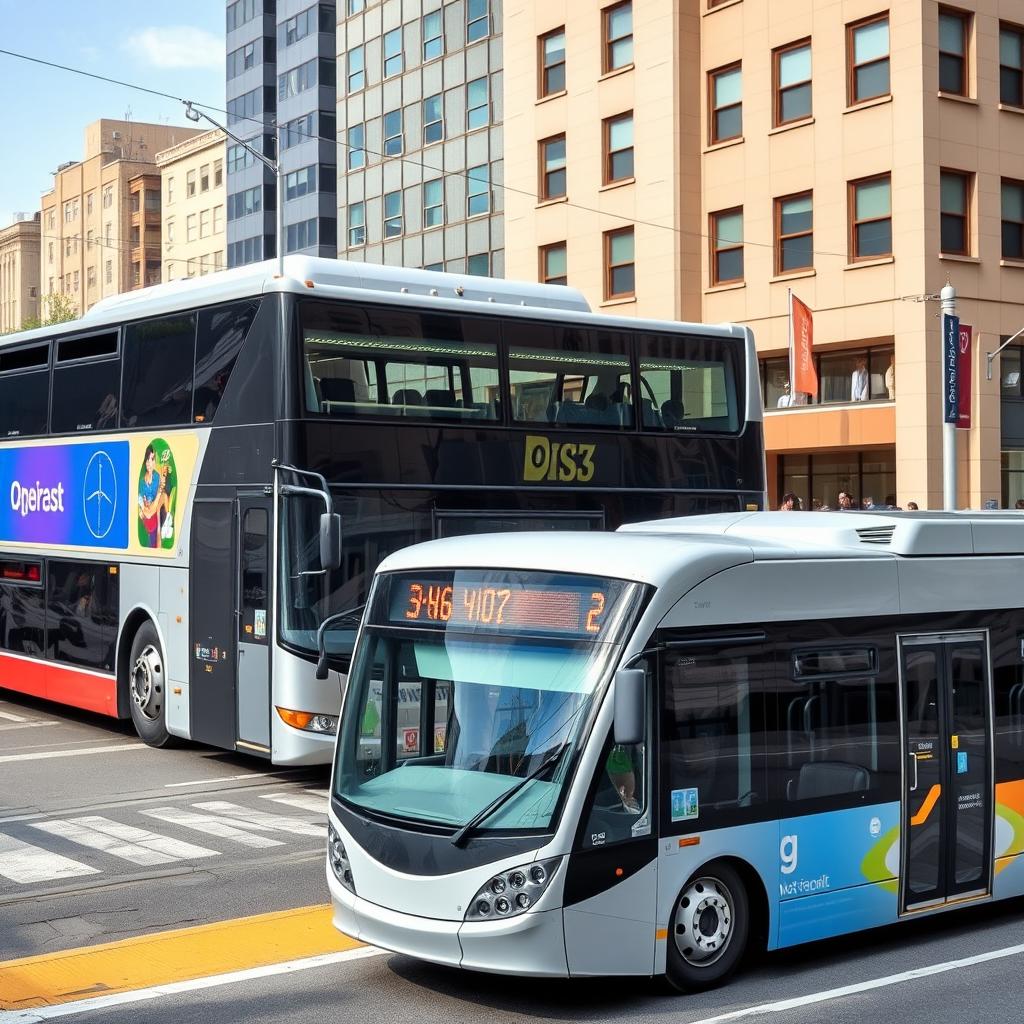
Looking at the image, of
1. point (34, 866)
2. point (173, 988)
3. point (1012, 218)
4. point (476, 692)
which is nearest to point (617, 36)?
point (1012, 218)

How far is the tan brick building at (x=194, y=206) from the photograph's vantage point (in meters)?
86.2

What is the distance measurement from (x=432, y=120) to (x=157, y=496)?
121ft

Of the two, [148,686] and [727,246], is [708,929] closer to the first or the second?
[148,686]

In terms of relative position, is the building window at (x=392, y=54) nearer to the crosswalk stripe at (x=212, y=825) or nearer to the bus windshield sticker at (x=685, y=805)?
the crosswalk stripe at (x=212, y=825)

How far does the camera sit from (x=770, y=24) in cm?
3528

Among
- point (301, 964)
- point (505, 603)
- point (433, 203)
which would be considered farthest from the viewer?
point (433, 203)

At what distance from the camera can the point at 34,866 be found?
392 inches

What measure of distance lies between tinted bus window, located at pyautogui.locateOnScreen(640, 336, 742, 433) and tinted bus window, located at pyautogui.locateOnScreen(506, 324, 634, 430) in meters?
0.29

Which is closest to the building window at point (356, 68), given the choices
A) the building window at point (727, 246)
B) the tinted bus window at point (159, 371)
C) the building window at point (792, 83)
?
the building window at point (727, 246)

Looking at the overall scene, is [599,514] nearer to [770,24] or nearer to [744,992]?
[744,992]

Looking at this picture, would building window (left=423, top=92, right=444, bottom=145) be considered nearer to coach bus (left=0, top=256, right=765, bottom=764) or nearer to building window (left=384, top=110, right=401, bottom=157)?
building window (left=384, top=110, right=401, bottom=157)

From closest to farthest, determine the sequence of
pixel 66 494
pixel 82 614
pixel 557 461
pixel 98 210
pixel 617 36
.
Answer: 1. pixel 557 461
2. pixel 82 614
3. pixel 66 494
4. pixel 617 36
5. pixel 98 210

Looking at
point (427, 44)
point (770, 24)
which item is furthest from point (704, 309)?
point (427, 44)

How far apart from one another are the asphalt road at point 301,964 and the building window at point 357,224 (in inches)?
1635
